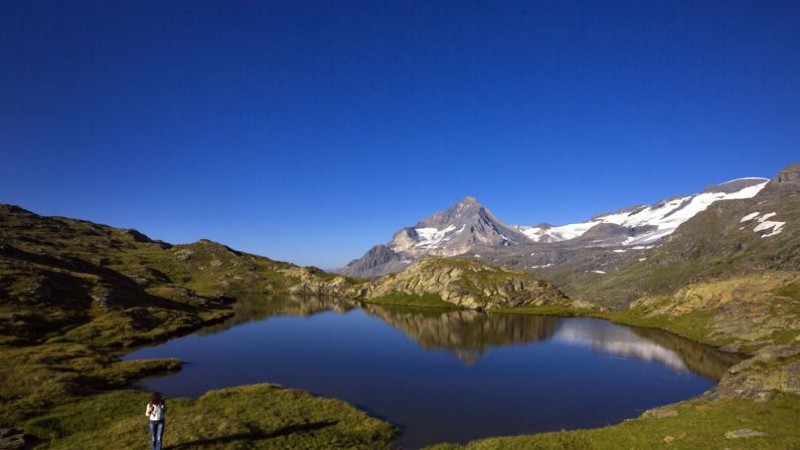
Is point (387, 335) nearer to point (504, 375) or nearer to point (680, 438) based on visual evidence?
point (504, 375)

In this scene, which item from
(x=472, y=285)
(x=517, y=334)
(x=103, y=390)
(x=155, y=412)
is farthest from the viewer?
(x=472, y=285)

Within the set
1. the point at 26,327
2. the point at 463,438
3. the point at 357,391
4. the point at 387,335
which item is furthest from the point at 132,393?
the point at 387,335

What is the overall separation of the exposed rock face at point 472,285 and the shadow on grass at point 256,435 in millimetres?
100916

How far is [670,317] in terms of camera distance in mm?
98625

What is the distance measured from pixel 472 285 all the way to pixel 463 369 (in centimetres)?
8225

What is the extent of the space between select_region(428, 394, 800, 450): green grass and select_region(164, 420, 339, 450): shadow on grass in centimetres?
1169

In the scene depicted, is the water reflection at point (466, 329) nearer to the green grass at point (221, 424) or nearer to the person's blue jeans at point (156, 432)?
the green grass at point (221, 424)

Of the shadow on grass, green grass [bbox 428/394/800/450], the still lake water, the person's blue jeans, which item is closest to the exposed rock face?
the still lake water

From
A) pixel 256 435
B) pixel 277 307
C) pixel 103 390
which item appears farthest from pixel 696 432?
pixel 277 307

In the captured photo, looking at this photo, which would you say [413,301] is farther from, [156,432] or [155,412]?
[155,412]

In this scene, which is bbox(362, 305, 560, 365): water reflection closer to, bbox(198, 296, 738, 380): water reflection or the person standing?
bbox(198, 296, 738, 380): water reflection

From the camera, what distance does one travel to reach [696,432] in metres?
33.8

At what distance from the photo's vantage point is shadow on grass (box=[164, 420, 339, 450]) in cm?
3619

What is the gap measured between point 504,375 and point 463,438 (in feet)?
80.6
